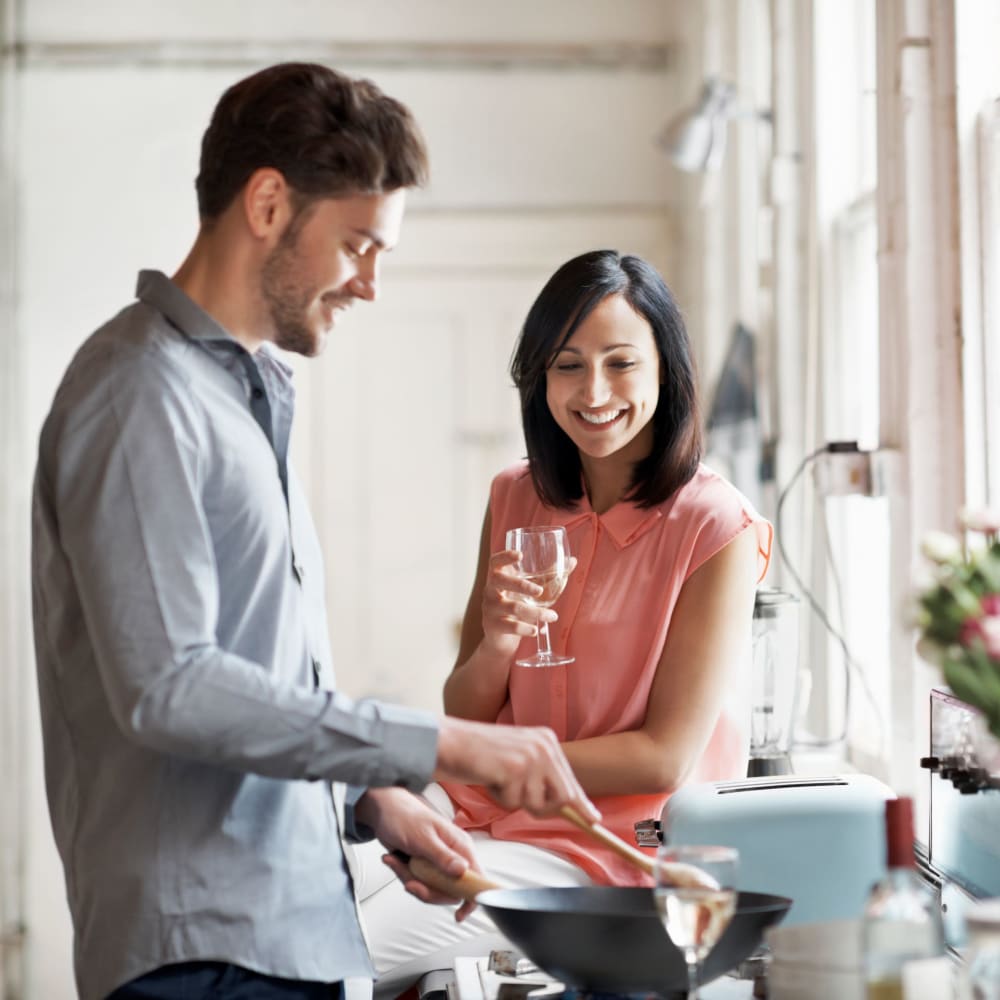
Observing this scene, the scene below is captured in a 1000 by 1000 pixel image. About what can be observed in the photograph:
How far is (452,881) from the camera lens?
1.36 meters

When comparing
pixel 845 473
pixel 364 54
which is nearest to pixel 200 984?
pixel 845 473

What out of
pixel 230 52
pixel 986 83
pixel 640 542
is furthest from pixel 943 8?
pixel 230 52

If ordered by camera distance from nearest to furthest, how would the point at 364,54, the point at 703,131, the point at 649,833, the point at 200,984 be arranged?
the point at 200,984 < the point at 649,833 < the point at 703,131 < the point at 364,54

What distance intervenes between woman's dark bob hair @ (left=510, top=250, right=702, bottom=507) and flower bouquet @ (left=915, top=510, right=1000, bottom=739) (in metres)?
0.86

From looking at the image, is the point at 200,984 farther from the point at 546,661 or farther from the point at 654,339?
the point at 654,339

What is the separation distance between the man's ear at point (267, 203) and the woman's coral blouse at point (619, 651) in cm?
79

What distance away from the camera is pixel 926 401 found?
2.19 m

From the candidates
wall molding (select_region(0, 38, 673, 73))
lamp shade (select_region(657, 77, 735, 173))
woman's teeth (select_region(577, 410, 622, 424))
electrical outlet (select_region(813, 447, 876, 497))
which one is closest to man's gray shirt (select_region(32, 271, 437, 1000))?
woman's teeth (select_region(577, 410, 622, 424))

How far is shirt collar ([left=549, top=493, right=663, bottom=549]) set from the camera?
1909mm

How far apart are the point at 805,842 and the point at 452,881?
0.39 meters

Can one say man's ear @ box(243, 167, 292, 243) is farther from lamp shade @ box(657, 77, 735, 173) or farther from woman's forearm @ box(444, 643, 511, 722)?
lamp shade @ box(657, 77, 735, 173)

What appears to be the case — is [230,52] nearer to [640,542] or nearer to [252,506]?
[640,542]

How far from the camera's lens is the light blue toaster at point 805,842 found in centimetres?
146

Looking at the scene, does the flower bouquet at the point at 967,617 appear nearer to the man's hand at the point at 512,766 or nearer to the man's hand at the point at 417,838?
the man's hand at the point at 512,766
